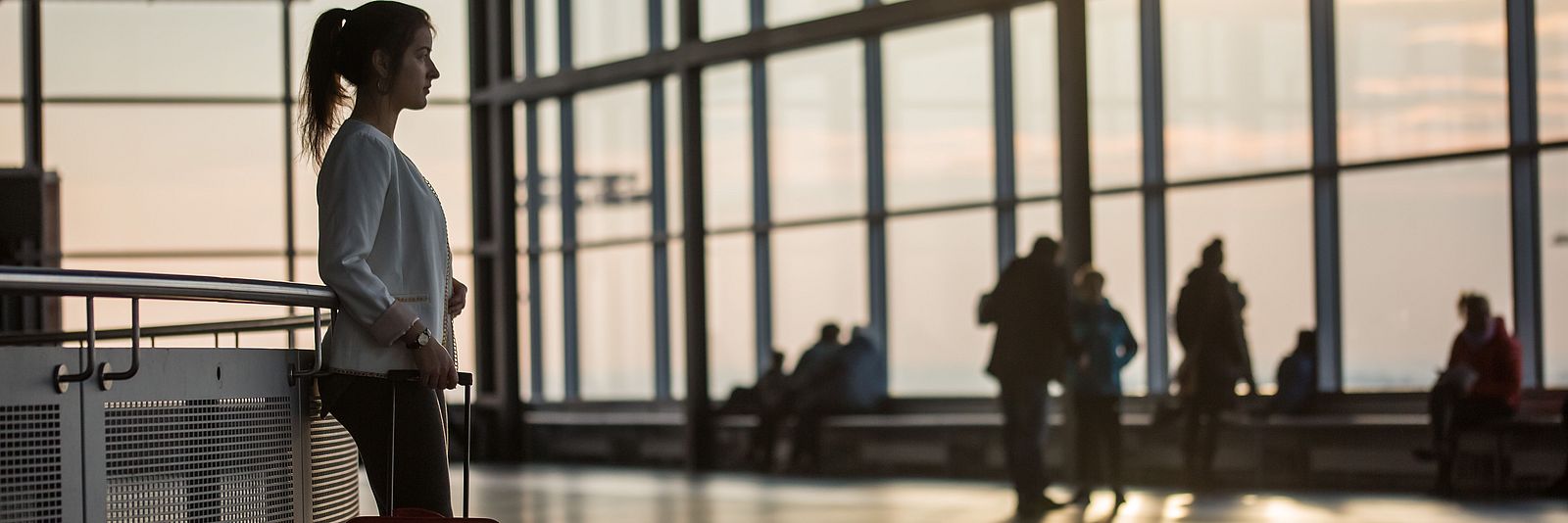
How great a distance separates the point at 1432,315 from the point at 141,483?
8.66 meters

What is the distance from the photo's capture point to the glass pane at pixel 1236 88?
10516mm

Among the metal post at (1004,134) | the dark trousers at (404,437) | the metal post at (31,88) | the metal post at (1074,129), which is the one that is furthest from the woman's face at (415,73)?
the metal post at (31,88)

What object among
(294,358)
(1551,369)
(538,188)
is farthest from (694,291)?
(294,358)

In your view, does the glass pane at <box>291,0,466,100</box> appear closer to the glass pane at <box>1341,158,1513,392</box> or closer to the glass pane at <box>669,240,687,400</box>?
the glass pane at <box>669,240,687,400</box>

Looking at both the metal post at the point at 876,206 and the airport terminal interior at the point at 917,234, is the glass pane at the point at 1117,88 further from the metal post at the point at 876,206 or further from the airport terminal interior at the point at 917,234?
the metal post at the point at 876,206

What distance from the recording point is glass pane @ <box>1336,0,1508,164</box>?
31.4 feet

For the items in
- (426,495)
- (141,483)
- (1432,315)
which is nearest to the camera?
(426,495)

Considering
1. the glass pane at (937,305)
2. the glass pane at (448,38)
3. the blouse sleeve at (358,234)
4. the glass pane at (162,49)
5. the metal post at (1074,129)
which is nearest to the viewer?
the blouse sleeve at (358,234)

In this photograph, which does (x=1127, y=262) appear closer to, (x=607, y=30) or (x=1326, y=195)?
(x=1326, y=195)

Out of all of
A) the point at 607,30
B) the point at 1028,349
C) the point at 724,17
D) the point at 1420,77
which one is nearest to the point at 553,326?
the point at 607,30

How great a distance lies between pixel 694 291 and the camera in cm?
1262

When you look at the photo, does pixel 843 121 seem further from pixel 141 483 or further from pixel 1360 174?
pixel 141 483

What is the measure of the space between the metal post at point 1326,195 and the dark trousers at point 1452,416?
0.90 meters

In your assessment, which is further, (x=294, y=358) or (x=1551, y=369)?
(x=1551, y=369)
